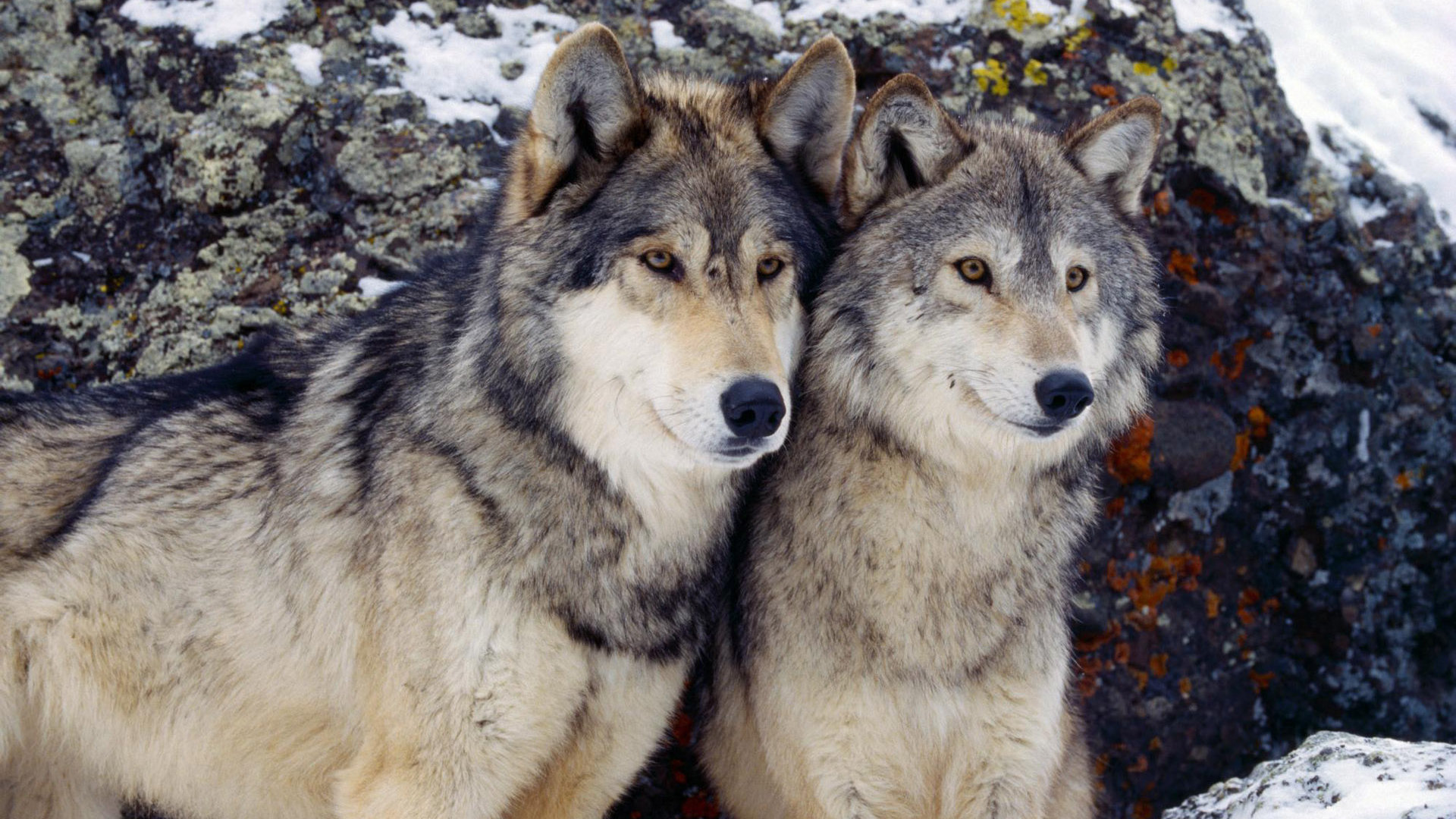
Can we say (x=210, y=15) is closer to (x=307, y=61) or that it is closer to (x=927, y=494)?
(x=307, y=61)

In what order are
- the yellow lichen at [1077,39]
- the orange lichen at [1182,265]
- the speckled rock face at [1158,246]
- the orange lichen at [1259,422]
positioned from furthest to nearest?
the yellow lichen at [1077,39]
the orange lichen at [1259,422]
the orange lichen at [1182,265]
the speckled rock face at [1158,246]

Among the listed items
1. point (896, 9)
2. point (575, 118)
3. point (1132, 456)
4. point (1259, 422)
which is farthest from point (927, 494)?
point (896, 9)

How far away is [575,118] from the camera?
3727 millimetres

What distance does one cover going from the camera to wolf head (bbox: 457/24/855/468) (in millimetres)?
3395

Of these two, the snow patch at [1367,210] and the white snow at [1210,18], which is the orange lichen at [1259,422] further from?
the white snow at [1210,18]

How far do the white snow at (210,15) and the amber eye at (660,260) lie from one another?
3796 millimetres

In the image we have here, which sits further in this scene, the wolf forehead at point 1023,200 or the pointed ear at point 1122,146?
the pointed ear at point 1122,146

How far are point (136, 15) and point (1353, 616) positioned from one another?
7.38 meters

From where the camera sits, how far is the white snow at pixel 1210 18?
658cm

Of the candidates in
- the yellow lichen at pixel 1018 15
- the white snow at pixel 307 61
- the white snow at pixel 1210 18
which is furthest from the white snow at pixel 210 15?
the white snow at pixel 1210 18

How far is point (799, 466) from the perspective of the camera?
4246 mm

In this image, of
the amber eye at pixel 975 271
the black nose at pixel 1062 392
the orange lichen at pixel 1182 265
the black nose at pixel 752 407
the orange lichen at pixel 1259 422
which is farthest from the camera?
the orange lichen at pixel 1259 422

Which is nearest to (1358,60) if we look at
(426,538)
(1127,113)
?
(1127,113)

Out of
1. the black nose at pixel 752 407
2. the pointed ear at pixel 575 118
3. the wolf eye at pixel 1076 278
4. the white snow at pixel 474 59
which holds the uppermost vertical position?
the pointed ear at pixel 575 118
